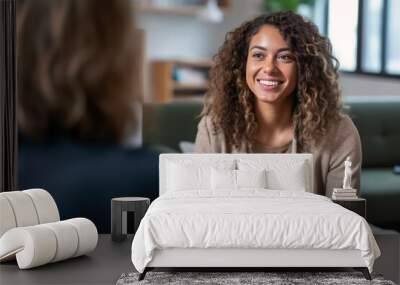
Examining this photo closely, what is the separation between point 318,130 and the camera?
3.30 metres

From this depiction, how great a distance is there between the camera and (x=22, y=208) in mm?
2875

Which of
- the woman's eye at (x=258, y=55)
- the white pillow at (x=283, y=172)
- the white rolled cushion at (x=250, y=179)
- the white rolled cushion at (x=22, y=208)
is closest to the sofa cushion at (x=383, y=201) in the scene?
the white pillow at (x=283, y=172)

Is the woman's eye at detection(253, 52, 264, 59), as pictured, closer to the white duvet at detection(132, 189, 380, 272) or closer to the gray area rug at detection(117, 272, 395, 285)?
the white duvet at detection(132, 189, 380, 272)

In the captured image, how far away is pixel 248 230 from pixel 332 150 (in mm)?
904

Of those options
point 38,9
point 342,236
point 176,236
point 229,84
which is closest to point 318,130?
point 229,84

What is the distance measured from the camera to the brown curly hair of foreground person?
25 centimetres

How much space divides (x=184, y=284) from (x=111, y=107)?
237cm

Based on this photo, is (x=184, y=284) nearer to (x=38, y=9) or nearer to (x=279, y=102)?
(x=279, y=102)

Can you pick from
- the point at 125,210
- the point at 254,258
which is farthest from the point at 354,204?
the point at 125,210

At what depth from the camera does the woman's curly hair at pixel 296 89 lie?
10.9ft

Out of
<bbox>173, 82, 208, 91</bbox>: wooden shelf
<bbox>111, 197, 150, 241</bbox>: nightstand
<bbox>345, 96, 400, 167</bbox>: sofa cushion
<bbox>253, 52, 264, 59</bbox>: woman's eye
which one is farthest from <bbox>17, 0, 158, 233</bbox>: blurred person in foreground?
<bbox>173, 82, 208, 91</bbox>: wooden shelf

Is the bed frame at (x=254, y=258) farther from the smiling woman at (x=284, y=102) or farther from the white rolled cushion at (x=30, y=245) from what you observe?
the smiling woman at (x=284, y=102)

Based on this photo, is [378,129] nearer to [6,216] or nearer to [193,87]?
[193,87]

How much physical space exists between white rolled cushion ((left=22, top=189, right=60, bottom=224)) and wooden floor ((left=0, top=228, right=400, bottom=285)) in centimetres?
19
